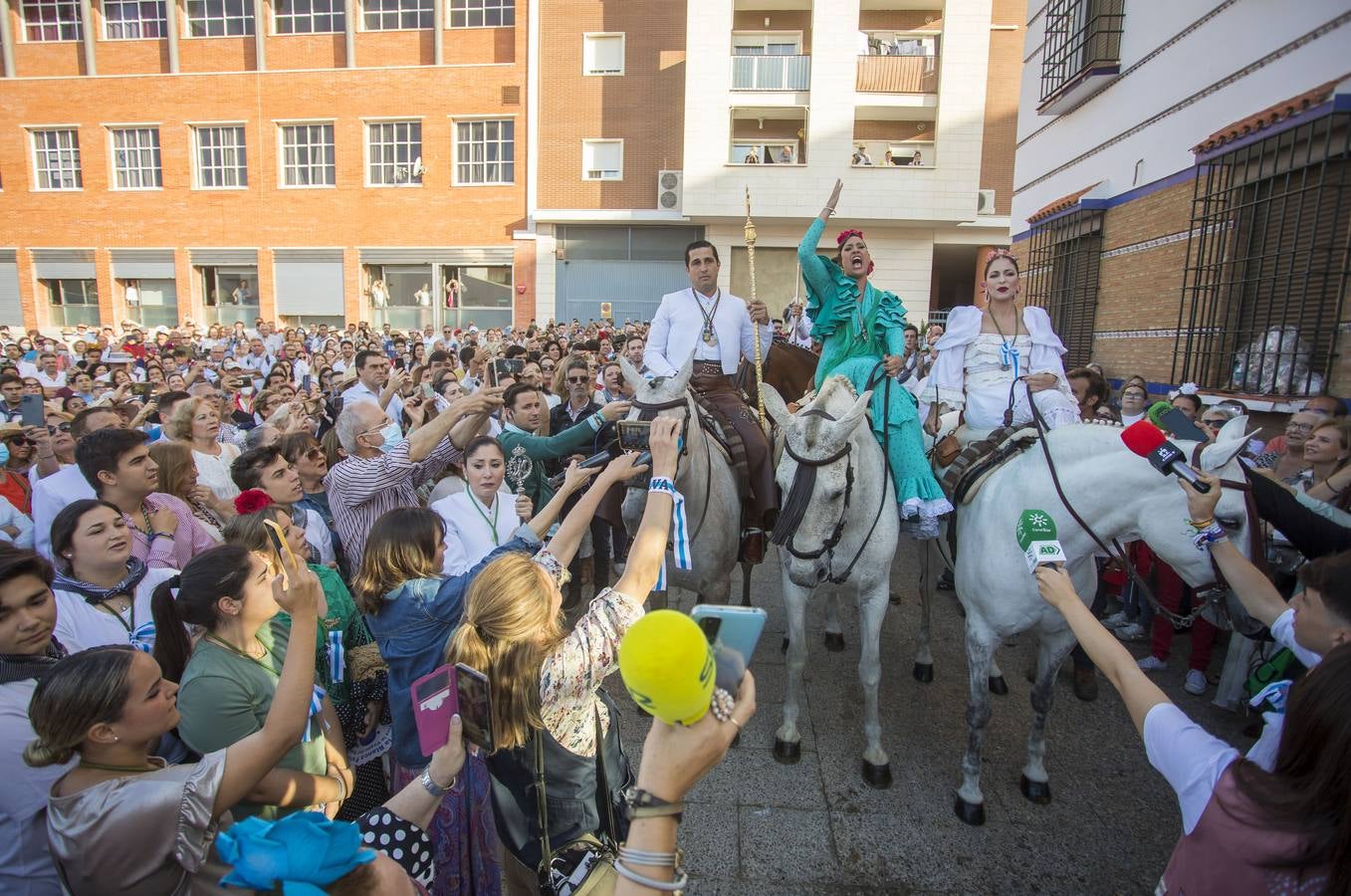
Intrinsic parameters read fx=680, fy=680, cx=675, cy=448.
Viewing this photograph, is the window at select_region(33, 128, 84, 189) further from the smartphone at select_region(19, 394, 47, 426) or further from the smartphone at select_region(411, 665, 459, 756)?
the smartphone at select_region(411, 665, 459, 756)

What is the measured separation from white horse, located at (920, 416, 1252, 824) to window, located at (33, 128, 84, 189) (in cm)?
3320

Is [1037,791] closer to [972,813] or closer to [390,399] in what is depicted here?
[972,813]

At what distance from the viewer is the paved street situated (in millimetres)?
3148

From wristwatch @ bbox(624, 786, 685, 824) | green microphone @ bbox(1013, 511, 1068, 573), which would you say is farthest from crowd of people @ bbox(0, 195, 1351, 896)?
green microphone @ bbox(1013, 511, 1068, 573)

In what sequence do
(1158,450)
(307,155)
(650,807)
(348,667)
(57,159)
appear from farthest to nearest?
1. (57,159)
2. (307,155)
3. (348,667)
4. (1158,450)
5. (650,807)

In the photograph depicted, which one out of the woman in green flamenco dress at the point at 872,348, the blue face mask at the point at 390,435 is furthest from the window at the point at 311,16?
the woman in green flamenco dress at the point at 872,348

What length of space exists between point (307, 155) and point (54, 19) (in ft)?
36.4

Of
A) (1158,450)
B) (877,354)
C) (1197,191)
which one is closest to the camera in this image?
(1158,450)

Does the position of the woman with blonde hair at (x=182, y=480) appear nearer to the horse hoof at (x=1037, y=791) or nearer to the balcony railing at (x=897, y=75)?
the horse hoof at (x=1037, y=791)

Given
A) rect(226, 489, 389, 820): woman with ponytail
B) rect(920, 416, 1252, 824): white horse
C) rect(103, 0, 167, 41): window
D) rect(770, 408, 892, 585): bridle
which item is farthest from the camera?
rect(103, 0, 167, 41): window

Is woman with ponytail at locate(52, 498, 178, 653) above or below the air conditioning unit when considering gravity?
below

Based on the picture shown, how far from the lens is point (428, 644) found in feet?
7.66

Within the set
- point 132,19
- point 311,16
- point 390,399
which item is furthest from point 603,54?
point 390,399

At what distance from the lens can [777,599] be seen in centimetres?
638
